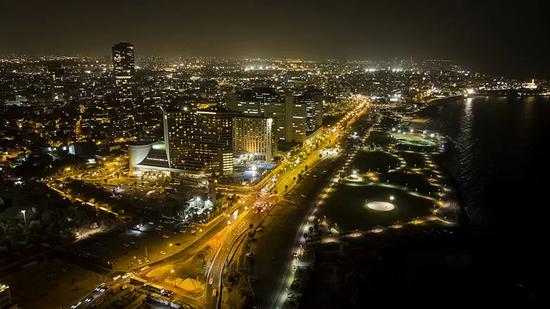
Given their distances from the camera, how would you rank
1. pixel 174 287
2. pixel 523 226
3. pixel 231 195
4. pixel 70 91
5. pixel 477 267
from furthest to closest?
pixel 70 91, pixel 231 195, pixel 523 226, pixel 477 267, pixel 174 287

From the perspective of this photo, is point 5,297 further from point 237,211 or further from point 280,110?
point 280,110

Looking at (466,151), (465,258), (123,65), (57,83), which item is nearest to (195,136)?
(465,258)

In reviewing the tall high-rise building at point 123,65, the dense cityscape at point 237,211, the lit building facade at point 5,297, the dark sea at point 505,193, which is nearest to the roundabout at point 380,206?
the dense cityscape at point 237,211

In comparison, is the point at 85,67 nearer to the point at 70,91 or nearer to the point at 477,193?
the point at 70,91

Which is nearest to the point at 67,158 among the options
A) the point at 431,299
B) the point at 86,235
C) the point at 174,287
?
the point at 86,235

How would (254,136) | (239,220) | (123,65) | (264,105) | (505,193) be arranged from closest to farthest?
(239,220), (505,193), (254,136), (264,105), (123,65)
